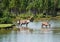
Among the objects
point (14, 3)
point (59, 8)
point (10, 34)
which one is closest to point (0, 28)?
point (10, 34)

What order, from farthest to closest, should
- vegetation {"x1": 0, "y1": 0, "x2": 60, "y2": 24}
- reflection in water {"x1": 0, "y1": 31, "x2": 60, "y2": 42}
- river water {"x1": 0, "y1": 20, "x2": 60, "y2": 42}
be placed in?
vegetation {"x1": 0, "y1": 0, "x2": 60, "y2": 24}
river water {"x1": 0, "y1": 20, "x2": 60, "y2": 42}
reflection in water {"x1": 0, "y1": 31, "x2": 60, "y2": 42}

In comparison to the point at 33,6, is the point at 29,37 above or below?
below

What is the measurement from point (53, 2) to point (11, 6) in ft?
35.0

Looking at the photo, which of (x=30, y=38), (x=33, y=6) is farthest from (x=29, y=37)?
(x=33, y=6)

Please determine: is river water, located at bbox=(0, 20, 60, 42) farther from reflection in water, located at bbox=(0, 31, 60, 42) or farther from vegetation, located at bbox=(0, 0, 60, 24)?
vegetation, located at bbox=(0, 0, 60, 24)

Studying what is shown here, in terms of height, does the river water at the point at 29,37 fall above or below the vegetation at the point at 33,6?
below

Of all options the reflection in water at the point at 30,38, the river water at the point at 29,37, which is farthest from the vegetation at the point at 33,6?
the reflection in water at the point at 30,38

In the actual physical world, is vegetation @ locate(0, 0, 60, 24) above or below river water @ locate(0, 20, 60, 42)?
above

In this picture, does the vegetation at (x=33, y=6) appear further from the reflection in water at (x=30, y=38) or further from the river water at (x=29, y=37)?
the reflection in water at (x=30, y=38)

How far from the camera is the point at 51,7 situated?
76438mm

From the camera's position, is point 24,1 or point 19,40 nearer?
point 19,40

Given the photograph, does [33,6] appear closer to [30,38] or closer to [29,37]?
[29,37]

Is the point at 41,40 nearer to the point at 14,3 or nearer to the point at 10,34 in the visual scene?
the point at 10,34

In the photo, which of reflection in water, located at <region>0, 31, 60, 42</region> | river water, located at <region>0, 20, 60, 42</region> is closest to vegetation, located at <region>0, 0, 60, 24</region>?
river water, located at <region>0, 20, 60, 42</region>
